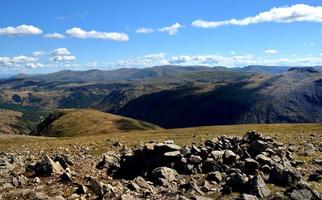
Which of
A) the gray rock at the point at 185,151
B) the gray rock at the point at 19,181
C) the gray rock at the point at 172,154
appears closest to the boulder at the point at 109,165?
the gray rock at the point at 172,154

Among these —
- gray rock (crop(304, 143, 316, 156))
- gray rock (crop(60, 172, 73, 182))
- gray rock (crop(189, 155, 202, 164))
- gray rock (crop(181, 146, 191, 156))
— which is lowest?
gray rock (crop(304, 143, 316, 156))

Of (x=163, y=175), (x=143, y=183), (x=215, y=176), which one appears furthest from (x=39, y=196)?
(x=215, y=176)

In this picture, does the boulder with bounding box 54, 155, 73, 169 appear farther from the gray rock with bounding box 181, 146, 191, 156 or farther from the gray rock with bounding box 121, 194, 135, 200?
the gray rock with bounding box 121, 194, 135, 200

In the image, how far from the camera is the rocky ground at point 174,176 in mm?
29472

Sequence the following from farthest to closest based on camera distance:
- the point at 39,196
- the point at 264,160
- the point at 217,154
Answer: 1. the point at 217,154
2. the point at 264,160
3. the point at 39,196

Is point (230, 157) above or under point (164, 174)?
above

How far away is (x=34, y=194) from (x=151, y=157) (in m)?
11.5

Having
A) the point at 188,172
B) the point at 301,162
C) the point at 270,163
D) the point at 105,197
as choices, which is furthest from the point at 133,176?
the point at 301,162

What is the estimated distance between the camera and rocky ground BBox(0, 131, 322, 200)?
29472 millimetres

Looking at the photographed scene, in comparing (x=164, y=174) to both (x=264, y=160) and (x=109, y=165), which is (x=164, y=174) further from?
(x=264, y=160)

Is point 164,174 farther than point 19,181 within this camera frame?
Yes

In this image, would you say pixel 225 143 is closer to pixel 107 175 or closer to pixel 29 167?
pixel 107 175

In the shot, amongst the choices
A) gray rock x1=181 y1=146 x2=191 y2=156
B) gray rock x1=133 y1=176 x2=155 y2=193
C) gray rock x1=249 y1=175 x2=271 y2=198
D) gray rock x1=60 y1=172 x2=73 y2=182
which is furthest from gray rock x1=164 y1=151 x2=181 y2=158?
gray rock x1=60 y1=172 x2=73 y2=182

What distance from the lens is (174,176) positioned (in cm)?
3353
